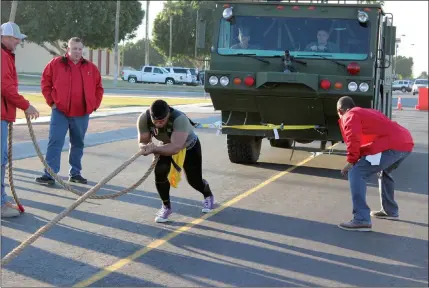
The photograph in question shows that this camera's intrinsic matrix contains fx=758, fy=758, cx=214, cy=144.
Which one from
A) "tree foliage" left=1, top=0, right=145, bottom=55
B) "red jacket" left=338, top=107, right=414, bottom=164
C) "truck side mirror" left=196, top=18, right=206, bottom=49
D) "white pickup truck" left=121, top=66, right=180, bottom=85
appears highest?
"tree foliage" left=1, top=0, right=145, bottom=55

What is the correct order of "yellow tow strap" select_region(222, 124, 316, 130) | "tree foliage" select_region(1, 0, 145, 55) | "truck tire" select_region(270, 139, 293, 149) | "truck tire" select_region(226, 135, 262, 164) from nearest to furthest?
"yellow tow strap" select_region(222, 124, 316, 130)
"truck tire" select_region(226, 135, 262, 164)
"truck tire" select_region(270, 139, 293, 149)
"tree foliage" select_region(1, 0, 145, 55)

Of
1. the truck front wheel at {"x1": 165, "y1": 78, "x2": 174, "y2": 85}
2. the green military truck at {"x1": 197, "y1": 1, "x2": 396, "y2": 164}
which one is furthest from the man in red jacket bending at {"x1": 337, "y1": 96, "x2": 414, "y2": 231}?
the truck front wheel at {"x1": 165, "y1": 78, "x2": 174, "y2": 85}

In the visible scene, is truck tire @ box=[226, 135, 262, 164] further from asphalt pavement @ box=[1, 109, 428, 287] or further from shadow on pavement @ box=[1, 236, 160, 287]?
shadow on pavement @ box=[1, 236, 160, 287]

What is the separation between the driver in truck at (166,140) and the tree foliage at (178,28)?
7062 centimetres

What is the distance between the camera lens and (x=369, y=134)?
7.54 m

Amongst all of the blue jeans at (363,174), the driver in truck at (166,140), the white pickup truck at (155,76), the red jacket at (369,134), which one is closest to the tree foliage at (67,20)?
the white pickup truck at (155,76)

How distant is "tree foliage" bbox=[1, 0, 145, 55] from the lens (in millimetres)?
59312

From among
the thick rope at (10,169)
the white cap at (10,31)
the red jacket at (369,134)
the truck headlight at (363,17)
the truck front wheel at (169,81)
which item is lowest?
the truck front wheel at (169,81)

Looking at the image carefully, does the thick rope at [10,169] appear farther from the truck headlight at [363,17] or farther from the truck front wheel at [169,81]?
the truck front wheel at [169,81]

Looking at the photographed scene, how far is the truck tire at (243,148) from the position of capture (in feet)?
41.4

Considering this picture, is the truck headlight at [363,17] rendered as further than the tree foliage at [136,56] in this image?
No

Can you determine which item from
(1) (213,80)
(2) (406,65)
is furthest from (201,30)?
(2) (406,65)

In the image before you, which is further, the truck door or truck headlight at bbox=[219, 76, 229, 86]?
truck headlight at bbox=[219, 76, 229, 86]

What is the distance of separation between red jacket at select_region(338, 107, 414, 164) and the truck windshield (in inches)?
142
